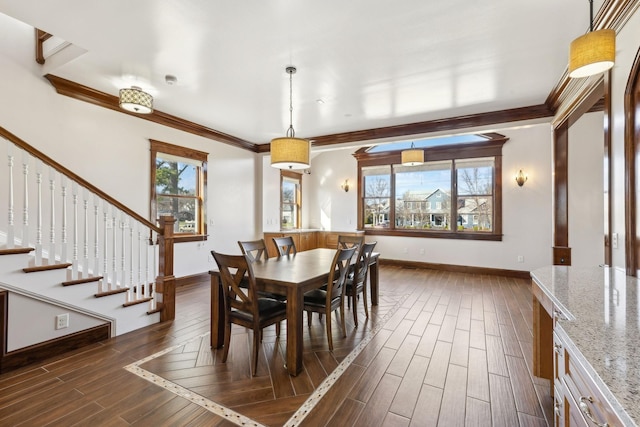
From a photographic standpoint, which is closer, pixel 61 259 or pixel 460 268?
pixel 61 259

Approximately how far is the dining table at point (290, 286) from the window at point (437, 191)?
155 inches

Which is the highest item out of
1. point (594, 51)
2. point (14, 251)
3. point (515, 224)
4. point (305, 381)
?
point (594, 51)

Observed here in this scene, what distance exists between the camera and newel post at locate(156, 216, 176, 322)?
3.36 m

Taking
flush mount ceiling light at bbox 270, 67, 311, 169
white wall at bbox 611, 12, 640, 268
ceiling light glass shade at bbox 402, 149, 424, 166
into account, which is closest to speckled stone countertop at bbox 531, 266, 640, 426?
white wall at bbox 611, 12, 640, 268

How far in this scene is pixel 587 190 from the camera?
494cm

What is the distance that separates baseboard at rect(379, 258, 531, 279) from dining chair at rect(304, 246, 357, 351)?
410cm

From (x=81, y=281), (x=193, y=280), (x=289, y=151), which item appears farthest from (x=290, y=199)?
(x=81, y=281)

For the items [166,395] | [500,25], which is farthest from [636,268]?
[166,395]

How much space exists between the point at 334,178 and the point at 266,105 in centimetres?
384

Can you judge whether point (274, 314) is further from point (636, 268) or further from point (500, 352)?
point (636, 268)

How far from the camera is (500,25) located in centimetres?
241

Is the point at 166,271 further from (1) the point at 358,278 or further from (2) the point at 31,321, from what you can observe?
(1) the point at 358,278

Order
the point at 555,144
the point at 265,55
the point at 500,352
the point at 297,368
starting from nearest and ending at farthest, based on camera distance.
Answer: the point at 297,368, the point at 500,352, the point at 265,55, the point at 555,144

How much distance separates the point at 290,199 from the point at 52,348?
5.65m
